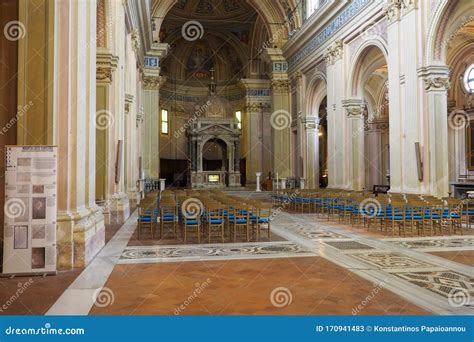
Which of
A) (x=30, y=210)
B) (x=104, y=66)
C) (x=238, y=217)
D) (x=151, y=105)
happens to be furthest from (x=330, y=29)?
(x=30, y=210)

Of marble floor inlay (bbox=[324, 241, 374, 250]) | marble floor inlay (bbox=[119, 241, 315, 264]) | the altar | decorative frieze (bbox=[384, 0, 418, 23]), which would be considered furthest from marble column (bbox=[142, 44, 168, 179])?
marble floor inlay (bbox=[324, 241, 374, 250])

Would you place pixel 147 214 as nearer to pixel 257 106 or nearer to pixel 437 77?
pixel 437 77

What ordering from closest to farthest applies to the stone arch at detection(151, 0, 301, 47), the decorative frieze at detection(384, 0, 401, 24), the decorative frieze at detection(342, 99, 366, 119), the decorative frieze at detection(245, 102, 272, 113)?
1. the decorative frieze at detection(384, 0, 401, 24)
2. the decorative frieze at detection(342, 99, 366, 119)
3. the stone arch at detection(151, 0, 301, 47)
4. the decorative frieze at detection(245, 102, 272, 113)

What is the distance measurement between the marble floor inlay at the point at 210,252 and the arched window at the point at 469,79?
48.1 feet

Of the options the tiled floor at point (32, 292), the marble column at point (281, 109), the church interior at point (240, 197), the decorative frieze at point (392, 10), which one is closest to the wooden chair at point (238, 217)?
the church interior at point (240, 197)

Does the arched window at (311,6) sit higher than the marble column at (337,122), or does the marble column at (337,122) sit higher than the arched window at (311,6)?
the arched window at (311,6)

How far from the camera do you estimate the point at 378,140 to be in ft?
82.1

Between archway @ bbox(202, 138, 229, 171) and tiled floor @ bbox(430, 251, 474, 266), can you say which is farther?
archway @ bbox(202, 138, 229, 171)

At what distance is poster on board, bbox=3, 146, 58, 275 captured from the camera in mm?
5465

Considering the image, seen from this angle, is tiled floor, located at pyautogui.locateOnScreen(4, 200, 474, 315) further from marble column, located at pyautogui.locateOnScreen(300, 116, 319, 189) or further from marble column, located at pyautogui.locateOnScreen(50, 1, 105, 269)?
marble column, located at pyautogui.locateOnScreen(300, 116, 319, 189)

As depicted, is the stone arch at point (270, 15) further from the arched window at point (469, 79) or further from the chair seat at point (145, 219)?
the chair seat at point (145, 219)

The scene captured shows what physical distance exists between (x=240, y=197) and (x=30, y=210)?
8.49 metres

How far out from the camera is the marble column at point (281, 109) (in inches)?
1016

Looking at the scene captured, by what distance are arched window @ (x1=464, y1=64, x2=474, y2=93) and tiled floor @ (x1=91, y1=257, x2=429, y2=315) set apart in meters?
15.8
